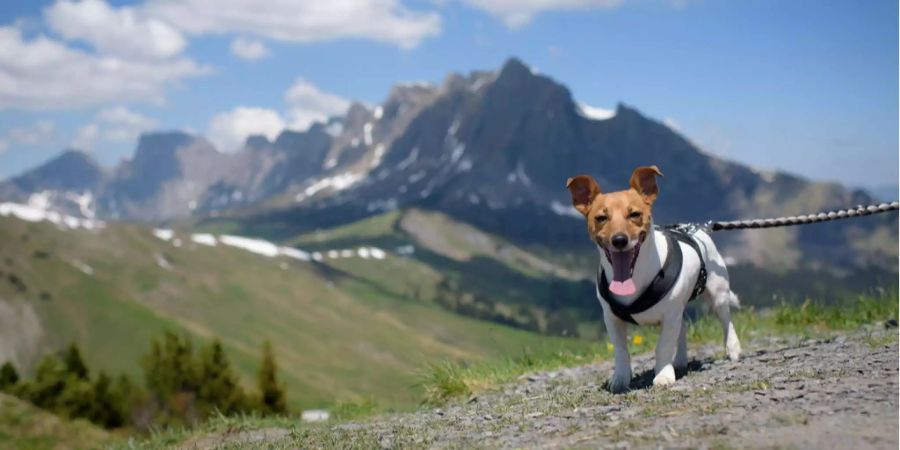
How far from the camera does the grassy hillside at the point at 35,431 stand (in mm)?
23953

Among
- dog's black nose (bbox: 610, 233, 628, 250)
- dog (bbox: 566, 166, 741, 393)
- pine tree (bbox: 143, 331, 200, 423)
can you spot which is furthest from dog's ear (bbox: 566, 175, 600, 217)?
pine tree (bbox: 143, 331, 200, 423)

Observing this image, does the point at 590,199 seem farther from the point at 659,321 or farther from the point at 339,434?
the point at 339,434

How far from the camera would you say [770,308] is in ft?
54.9

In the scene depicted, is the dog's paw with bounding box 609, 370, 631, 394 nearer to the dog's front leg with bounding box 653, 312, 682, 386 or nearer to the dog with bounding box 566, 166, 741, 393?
the dog with bounding box 566, 166, 741, 393

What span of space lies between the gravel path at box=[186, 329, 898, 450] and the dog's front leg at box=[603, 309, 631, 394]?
9.4 inches

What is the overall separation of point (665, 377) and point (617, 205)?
2.07 m

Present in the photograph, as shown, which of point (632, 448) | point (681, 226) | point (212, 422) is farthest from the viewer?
point (212, 422)

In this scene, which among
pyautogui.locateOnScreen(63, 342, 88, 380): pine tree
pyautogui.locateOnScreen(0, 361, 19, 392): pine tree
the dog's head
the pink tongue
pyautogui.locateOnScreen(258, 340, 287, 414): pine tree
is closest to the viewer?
the dog's head

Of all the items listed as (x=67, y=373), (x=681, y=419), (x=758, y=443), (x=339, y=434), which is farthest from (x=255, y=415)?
(x=67, y=373)

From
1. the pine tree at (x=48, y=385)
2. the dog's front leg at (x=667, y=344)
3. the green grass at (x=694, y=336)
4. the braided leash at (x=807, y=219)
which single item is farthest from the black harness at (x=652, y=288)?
the pine tree at (x=48, y=385)

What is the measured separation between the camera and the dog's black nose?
891cm

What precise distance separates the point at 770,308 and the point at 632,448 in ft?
Answer: 37.0

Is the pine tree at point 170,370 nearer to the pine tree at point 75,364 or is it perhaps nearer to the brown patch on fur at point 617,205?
the pine tree at point 75,364

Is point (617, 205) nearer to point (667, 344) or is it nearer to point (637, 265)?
point (637, 265)
